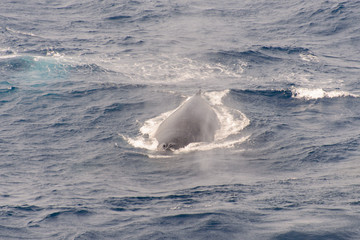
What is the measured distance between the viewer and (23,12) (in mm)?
63344

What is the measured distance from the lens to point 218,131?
94.1 ft

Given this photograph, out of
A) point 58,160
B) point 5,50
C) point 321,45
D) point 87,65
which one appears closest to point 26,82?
point 87,65

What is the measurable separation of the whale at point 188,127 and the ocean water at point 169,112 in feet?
2.34

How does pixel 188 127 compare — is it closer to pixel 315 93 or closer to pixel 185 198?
pixel 185 198

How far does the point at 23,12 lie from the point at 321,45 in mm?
39494

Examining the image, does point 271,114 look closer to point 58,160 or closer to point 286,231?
point 58,160

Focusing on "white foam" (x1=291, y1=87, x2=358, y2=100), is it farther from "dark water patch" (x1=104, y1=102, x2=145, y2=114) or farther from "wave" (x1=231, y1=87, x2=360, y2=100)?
"dark water patch" (x1=104, y1=102, x2=145, y2=114)

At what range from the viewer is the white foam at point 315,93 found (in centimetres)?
3462

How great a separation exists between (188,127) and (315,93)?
41.8ft

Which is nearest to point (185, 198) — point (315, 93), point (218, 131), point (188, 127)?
point (188, 127)

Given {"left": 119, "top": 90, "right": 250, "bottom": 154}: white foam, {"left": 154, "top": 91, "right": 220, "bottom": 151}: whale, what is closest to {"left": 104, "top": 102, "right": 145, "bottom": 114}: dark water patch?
{"left": 119, "top": 90, "right": 250, "bottom": 154}: white foam

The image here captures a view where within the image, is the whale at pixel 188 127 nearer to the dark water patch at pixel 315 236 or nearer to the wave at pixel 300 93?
the wave at pixel 300 93

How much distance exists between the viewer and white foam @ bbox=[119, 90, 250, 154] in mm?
26131

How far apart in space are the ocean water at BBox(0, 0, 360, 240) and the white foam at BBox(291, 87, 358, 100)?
0.25 feet
